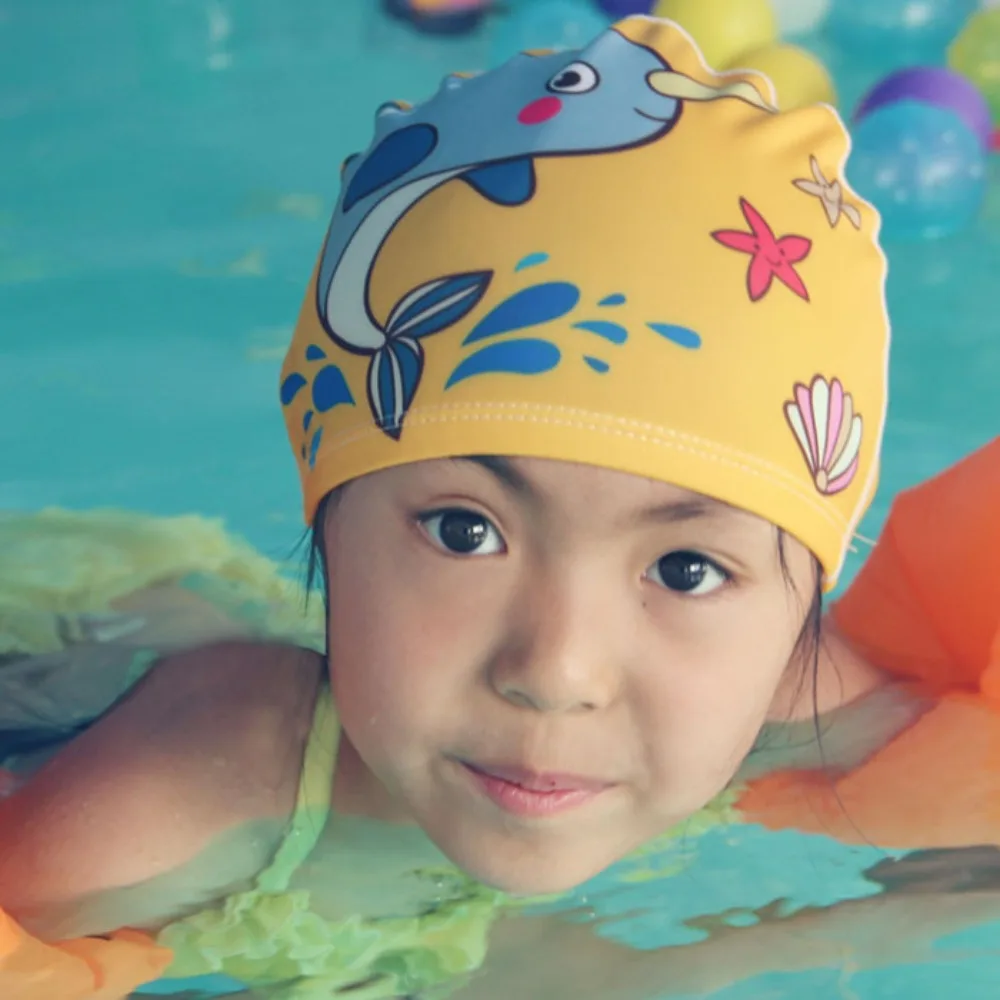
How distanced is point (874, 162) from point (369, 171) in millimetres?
1789

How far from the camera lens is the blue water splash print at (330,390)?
147 cm

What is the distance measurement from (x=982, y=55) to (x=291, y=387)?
2.53 meters

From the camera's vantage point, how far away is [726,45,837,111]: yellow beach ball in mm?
3324

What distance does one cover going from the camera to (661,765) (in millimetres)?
1392

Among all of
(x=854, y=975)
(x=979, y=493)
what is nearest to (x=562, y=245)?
(x=979, y=493)

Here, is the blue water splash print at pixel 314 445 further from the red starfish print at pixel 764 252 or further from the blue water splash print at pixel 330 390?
the red starfish print at pixel 764 252

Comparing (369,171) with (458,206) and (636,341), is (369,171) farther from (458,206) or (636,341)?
(636,341)

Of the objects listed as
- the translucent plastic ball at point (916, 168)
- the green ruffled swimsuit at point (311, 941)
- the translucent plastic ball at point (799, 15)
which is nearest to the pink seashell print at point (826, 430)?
the green ruffled swimsuit at point (311, 941)

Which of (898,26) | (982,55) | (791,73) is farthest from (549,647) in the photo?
(898,26)

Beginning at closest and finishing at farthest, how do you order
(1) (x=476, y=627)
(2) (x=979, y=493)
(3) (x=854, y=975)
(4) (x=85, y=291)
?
(1) (x=476, y=627)
(3) (x=854, y=975)
(2) (x=979, y=493)
(4) (x=85, y=291)

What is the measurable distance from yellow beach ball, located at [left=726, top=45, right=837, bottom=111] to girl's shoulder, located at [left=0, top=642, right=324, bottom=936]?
79.0 inches

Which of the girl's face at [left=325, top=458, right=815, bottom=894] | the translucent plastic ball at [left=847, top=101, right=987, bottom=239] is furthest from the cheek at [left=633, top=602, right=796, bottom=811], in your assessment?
the translucent plastic ball at [left=847, top=101, right=987, bottom=239]

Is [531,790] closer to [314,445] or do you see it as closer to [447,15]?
[314,445]

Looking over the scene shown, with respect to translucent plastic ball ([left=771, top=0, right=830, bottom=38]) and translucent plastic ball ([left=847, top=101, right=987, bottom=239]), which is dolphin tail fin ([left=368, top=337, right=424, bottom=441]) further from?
translucent plastic ball ([left=771, top=0, right=830, bottom=38])
